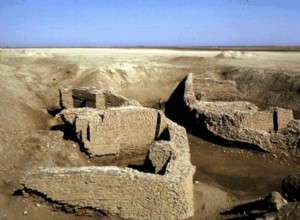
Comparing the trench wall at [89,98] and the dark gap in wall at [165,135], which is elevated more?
the trench wall at [89,98]

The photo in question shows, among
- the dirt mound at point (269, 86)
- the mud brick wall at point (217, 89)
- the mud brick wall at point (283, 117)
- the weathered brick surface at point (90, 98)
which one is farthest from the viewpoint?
the dirt mound at point (269, 86)

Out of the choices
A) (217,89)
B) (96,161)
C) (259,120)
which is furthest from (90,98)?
(217,89)

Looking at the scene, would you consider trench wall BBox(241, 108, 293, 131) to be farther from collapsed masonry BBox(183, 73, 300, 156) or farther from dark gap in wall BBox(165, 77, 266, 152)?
dark gap in wall BBox(165, 77, 266, 152)

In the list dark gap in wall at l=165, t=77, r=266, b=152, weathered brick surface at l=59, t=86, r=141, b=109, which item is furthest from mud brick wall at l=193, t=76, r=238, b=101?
weathered brick surface at l=59, t=86, r=141, b=109

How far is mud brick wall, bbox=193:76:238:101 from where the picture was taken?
76.4 feet

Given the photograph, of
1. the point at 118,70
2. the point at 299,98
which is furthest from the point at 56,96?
the point at 299,98

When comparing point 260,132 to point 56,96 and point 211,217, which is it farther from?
point 56,96

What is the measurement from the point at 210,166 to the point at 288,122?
3.84 m

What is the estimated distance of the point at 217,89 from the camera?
2348 cm

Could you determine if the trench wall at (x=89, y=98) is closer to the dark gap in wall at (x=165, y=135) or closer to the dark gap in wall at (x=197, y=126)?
the dark gap in wall at (x=197, y=126)

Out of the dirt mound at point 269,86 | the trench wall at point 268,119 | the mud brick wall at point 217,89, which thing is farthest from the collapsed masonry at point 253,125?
the dirt mound at point 269,86

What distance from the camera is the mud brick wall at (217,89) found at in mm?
23281

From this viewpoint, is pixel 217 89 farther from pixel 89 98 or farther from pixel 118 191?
pixel 118 191

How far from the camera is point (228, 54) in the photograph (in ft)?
160
